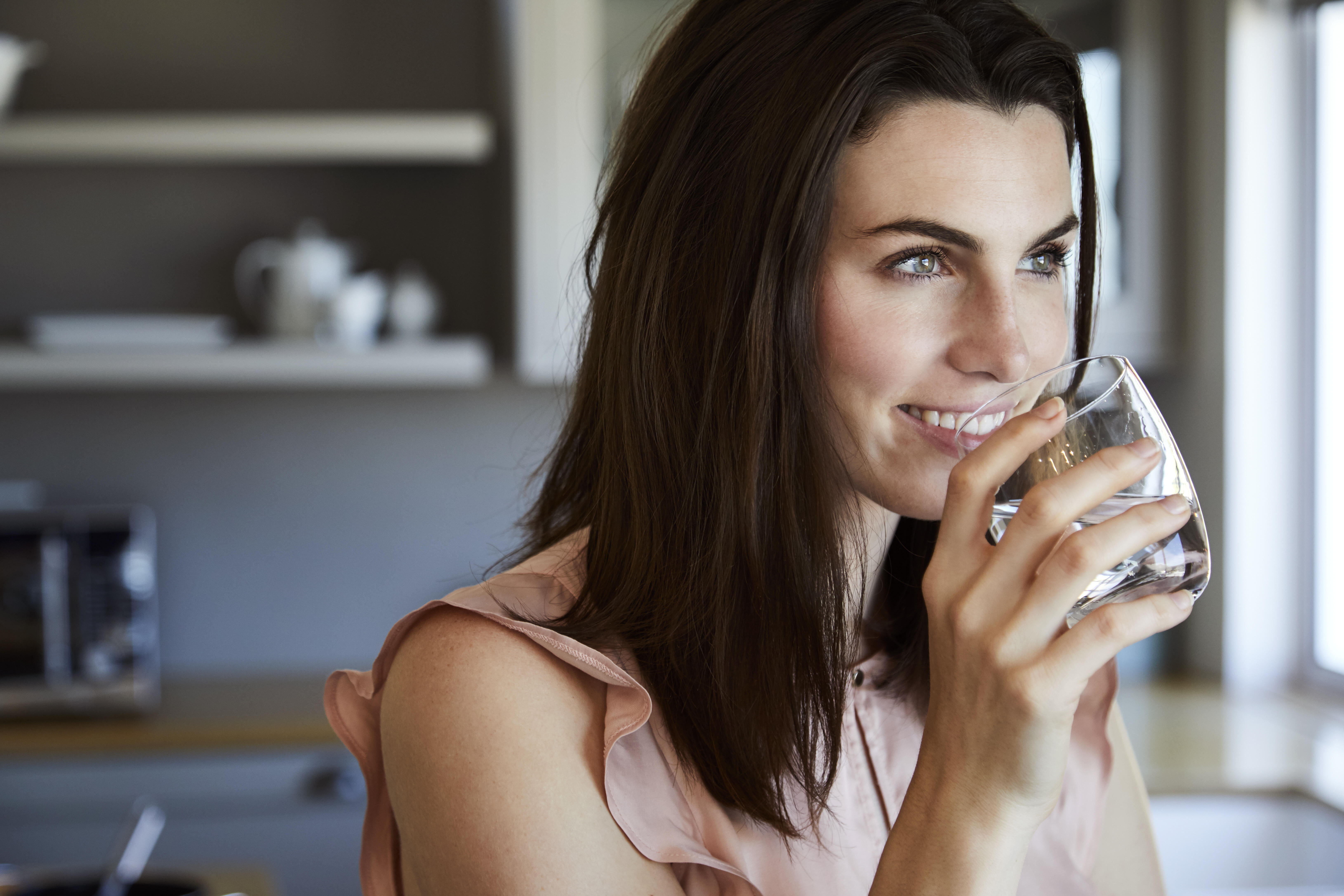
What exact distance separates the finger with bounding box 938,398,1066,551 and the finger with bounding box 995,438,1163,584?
3 centimetres

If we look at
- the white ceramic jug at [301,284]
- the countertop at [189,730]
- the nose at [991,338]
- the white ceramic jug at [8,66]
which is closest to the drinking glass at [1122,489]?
the nose at [991,338]

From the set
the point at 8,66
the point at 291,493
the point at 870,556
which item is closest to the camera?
the point at 870,556

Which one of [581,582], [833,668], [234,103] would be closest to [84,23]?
[234,103]

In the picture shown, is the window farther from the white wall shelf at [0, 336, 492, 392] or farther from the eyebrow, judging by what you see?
the eyebrow

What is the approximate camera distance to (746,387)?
868 millimetres

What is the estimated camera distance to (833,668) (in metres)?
0.88

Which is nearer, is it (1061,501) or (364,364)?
(1061,501)

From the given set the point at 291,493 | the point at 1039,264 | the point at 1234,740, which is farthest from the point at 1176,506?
the point at 291,493

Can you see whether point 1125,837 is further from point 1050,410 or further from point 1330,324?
point 1330,324

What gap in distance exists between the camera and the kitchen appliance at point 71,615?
2.19m

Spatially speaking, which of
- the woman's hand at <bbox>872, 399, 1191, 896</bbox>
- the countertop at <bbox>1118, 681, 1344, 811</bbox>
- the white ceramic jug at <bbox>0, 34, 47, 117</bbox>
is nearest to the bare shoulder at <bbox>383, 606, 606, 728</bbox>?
the woman's hand at <bbox>872, 399, 1191, 896</bbox>

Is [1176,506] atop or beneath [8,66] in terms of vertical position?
beneath

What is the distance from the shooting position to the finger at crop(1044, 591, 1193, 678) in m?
0.61

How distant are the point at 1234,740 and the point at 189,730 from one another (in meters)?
1.88
